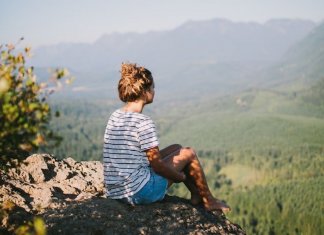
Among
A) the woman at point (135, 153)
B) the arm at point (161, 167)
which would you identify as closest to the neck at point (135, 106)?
the woman at point (135, 153)

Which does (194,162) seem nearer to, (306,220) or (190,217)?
(190,217)

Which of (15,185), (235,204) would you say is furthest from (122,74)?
(235,204)

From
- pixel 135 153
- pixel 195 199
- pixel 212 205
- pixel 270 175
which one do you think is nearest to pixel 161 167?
pixel 135 153

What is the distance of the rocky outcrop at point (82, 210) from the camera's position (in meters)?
5.79

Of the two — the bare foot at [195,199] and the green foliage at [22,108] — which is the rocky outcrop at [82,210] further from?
the green foliage at [22,108]

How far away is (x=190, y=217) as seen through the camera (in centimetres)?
671

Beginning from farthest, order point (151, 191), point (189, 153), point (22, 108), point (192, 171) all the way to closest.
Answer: point (192, 171) → point (189, 153) → point (151, 191) → point (22, 108)

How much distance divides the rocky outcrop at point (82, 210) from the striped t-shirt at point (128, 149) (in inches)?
18.4

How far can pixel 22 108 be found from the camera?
116 inches

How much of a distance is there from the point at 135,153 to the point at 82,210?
130cm

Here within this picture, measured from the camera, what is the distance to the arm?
5.84m

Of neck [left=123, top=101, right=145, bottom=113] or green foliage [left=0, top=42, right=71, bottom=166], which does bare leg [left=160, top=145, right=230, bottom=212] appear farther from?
green foliage [left=0, top=42, right=71, bottom=166]

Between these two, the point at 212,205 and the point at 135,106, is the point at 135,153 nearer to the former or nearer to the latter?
the point at 135,106

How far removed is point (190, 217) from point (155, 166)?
4.43 ft
